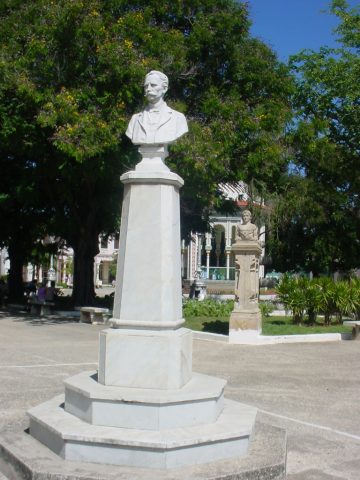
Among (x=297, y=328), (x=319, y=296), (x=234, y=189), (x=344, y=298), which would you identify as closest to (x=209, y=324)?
(x=297, y=328)

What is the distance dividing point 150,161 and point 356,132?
2665cm

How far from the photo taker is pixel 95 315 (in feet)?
67.0

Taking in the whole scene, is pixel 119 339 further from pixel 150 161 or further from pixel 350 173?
pixel 350 173

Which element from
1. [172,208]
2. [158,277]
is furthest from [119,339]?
[172,208]

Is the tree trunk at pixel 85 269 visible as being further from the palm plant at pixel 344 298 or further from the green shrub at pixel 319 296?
the palm plant at pixel 344 298

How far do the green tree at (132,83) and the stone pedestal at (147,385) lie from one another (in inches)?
430

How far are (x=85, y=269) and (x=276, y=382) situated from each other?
15.5m

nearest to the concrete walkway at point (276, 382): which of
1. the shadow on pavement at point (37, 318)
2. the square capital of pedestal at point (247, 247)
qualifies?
the square capital of pedestal at point (247, 247)

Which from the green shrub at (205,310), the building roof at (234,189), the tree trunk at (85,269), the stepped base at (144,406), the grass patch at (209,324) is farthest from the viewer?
the tree trunk at (85,269)

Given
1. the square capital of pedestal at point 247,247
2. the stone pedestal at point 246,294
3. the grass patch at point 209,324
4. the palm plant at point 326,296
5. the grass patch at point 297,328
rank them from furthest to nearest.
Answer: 1. the palm plant at point 326,296
2. the grass patch at point 209,324
3. the grass patch at point 297,328
4. the square capital of pedestal at point 247,247
5. the stone pedestal at point 246,294

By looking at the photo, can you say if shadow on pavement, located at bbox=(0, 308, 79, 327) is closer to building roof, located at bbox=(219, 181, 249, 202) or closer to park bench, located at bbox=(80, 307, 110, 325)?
park bench, located at bbox=(80, 307, 110, 325)

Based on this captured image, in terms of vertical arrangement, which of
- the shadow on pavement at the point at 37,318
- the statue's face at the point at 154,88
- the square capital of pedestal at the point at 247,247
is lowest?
the shadow on pavement at the point at 37,318

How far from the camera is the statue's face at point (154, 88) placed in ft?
19.9

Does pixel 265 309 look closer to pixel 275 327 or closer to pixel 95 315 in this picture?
pixel 275 327
